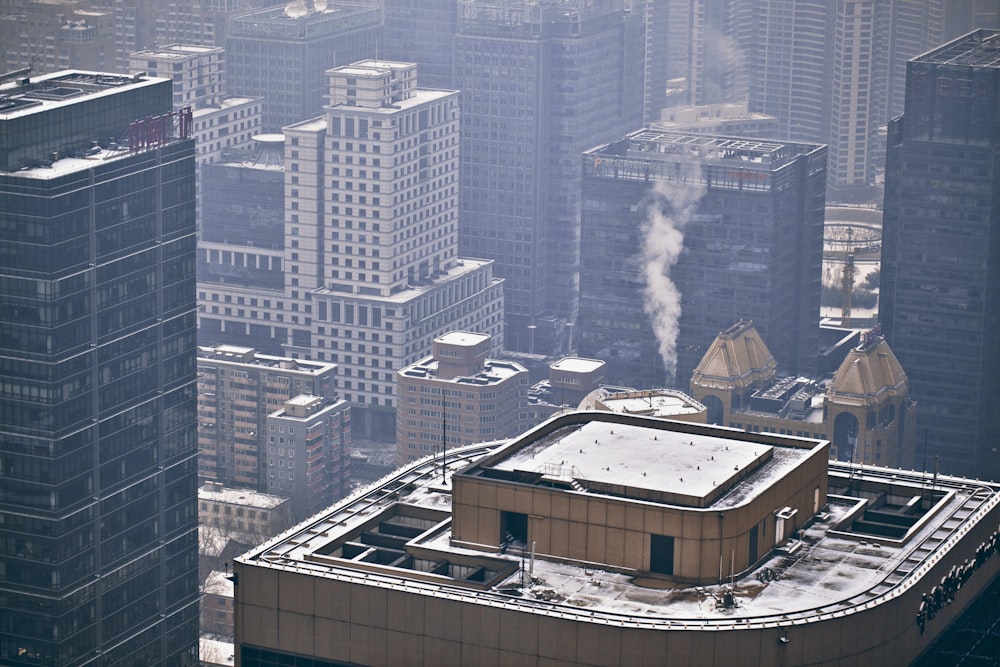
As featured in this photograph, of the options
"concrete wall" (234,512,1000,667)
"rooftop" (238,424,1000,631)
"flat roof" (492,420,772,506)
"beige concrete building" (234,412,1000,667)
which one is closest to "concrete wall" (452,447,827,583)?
"beige concrete building" (234,412,1000,667)

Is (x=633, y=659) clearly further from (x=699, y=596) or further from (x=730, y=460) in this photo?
(x=730, y=460)

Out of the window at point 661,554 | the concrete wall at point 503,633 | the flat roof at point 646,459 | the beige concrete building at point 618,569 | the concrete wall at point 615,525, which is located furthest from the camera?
the flat roof at point 646,459

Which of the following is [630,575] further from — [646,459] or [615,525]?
[646,459]

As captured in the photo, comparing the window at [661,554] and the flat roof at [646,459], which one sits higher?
the flat roof at [646,459]

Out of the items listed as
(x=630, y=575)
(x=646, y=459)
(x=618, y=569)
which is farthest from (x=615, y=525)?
(x=646, y=459)

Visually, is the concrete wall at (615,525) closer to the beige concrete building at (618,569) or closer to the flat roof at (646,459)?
the beige concrete building at (618,569)

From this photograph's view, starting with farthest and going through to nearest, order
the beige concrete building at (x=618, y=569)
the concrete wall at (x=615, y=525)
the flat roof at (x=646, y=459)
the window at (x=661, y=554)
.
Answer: the flat roof at (x=646, y=459)
the window at (x=661, y=554)
the concrete wall at (x=615, y=525)
the beige concrete building at (x=618, y=569)

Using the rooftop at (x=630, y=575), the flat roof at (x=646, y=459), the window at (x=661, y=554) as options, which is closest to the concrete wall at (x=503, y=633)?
the rooftop at (x=630, y=575)

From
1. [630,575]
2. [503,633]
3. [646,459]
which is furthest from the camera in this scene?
[646,459]

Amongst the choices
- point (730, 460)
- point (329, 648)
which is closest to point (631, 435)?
point (730, 460)
